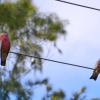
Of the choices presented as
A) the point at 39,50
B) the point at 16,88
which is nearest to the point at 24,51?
the point at 39,50

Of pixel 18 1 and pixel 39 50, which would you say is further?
pixel 18 1

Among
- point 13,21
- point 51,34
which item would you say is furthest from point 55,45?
point 13,21

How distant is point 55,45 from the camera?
27.0ft

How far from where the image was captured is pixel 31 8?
28.3ft

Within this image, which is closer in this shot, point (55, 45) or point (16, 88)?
point (16, 88)

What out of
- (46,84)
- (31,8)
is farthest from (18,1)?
(46,84)

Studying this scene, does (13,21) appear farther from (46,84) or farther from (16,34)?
(46,84)

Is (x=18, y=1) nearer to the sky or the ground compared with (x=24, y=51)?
nearer to the sky

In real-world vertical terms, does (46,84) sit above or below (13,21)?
below

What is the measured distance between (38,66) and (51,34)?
28.8 inches

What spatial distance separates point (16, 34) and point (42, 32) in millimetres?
489

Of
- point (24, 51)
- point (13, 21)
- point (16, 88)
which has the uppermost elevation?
point (13, 21)

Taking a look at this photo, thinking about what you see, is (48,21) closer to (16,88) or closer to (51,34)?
(51,34)

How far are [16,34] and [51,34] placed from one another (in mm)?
647
